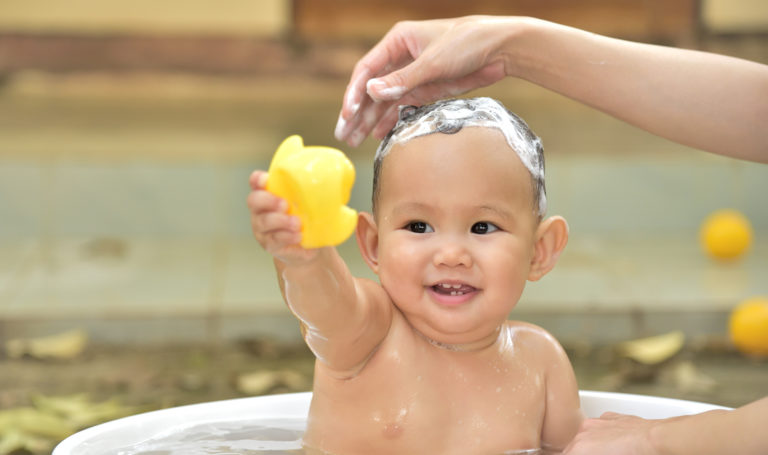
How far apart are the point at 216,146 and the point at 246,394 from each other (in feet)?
5.96

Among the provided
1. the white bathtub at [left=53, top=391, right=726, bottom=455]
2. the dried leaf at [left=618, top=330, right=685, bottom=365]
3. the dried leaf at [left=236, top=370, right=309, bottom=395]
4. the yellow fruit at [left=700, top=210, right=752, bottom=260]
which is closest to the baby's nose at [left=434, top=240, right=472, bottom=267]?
the white bathtub at [left=53, top=391, right=726, bottom=455]

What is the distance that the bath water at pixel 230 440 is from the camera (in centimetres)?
124

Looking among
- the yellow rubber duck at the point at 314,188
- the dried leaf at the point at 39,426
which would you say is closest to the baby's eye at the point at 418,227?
the yellow rubber duck at the point at 314,188

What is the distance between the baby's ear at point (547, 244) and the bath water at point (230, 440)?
0.24 m

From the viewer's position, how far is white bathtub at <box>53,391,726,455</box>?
1.25m

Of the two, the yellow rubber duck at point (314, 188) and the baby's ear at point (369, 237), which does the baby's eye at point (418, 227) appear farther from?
the yellow rubber duck at point (314, 188)

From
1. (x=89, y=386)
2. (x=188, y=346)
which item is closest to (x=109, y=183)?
(x=188, y=346)

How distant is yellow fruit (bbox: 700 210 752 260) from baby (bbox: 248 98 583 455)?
2.35 meters

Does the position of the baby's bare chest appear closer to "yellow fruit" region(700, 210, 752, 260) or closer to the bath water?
the bath water

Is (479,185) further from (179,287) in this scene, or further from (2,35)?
(2,35)

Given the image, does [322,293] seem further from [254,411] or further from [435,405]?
[254,411]

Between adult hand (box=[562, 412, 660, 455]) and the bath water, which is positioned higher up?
adult hand (box=[562, 412, 660, 455])

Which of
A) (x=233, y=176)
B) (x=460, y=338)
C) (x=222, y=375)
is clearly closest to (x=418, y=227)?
(x=460, y=338)

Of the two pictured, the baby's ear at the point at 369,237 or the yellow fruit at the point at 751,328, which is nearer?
the baby's ear at the point at 369,237
